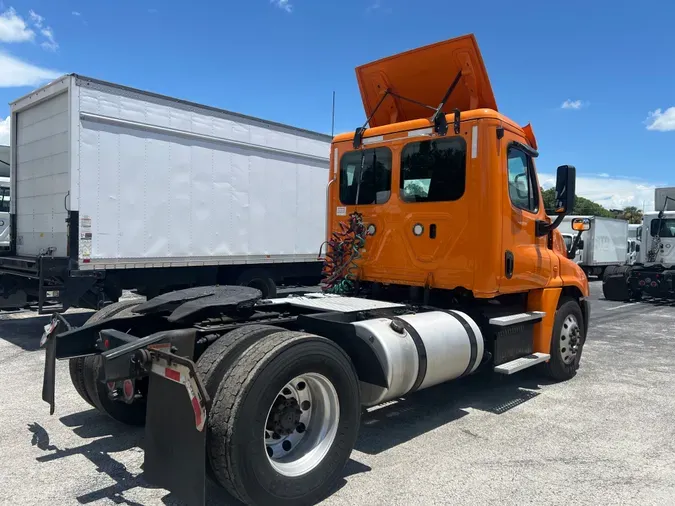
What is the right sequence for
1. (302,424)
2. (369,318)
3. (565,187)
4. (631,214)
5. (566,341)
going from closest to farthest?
(302,424) < (369,318) < (565,187) < (566,341) < (631,214)

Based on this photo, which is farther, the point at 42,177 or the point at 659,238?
the point at 659,238

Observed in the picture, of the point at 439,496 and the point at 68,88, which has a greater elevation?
the point at 68,88

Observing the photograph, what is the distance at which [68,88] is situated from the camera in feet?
25.9

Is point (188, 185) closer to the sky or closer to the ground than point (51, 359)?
closer to the sky

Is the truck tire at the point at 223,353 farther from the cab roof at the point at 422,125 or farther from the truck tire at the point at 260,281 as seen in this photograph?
the truck tire at the point at 260,281

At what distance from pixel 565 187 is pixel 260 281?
6.20 metres

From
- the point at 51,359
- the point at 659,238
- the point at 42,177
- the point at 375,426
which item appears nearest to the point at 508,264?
the point at 375,426

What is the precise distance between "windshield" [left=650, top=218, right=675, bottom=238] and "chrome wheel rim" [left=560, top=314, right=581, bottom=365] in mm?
11878

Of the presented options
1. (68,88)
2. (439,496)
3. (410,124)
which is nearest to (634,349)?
(410,124)

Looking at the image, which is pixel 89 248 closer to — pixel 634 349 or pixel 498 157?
pixel 498 157

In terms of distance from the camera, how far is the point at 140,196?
8.62 meters

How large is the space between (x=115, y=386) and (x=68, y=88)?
566cm

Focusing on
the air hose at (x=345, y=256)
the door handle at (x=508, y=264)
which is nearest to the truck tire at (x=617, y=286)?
the door handle at (x=508, y=264)

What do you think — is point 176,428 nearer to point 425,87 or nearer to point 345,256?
point 345,256
